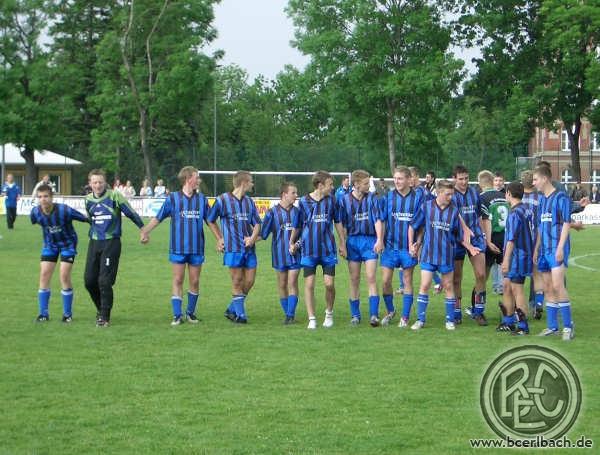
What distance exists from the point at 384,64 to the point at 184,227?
43282 mm

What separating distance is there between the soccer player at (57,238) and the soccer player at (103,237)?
43 centimetres

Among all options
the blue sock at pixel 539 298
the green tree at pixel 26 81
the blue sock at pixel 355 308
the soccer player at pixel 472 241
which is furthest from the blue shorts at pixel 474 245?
the green tree at pixel 26 81

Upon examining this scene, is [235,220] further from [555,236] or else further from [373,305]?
[555,236]

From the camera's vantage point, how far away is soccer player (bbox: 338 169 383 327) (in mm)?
12508

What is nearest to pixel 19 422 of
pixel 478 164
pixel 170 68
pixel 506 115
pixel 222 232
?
pixel 222 232

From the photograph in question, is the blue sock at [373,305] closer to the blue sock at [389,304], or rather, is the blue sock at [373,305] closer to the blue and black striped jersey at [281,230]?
the blue sock at [389,304]

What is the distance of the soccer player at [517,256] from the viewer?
38.8ft

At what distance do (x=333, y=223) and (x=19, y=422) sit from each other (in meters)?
5.71

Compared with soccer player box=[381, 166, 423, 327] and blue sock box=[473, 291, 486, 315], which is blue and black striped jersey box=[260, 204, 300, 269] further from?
blue sock box=[473, 291, 486, 315]

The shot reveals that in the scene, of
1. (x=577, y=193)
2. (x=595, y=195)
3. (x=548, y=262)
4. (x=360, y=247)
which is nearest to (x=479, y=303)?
(x=360, y=247)

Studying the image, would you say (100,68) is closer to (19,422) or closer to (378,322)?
(378,322)

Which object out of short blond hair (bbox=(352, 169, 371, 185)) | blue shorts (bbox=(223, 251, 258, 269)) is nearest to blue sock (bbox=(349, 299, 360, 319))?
blue shorts (bbox=(223, 251, 258, 269))

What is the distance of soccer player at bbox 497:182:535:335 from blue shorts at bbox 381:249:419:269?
115cm

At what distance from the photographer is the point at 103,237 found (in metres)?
12.4
